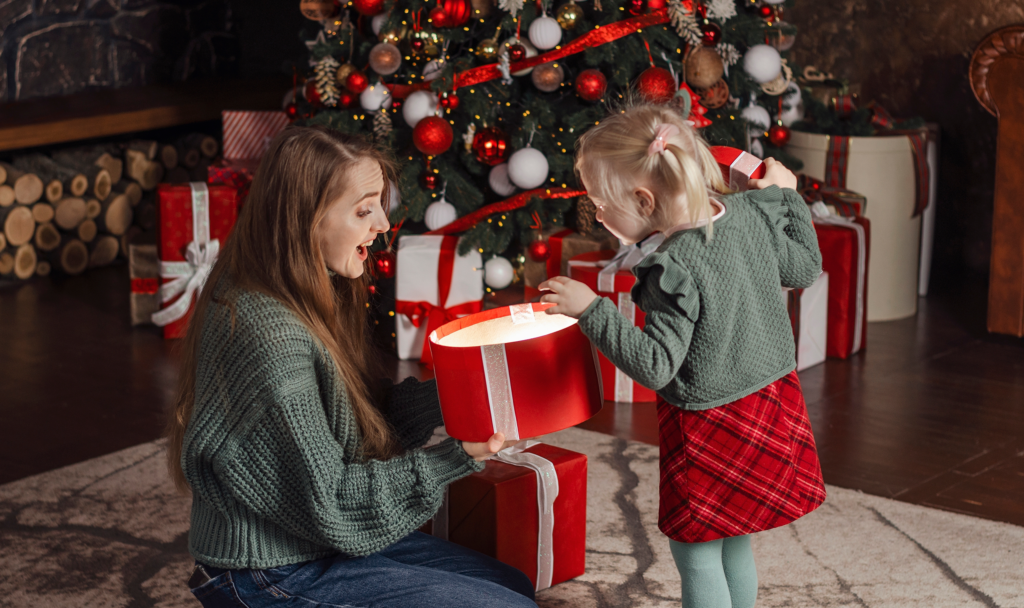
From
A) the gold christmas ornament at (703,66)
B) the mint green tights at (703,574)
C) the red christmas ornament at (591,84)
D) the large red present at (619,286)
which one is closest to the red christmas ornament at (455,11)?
the red christmas ornament at (591,84)

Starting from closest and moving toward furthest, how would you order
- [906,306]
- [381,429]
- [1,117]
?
[381,429] < [906,306] < [1,117]

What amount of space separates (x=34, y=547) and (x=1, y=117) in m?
2.69

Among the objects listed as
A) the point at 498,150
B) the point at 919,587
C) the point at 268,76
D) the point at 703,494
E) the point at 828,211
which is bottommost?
the point at 919,587

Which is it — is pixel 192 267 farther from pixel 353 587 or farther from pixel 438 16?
pixel 353 587

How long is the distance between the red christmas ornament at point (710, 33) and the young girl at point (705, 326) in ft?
5.41

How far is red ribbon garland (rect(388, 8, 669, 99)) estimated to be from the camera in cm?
295

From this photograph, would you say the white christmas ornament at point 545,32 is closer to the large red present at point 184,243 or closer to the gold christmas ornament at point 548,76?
the gold christmas ornament at point 548,76

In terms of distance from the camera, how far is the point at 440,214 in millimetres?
3180

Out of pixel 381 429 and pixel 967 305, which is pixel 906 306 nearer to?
pixel 967 305

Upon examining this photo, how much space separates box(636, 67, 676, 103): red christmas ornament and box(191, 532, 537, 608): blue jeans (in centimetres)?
178

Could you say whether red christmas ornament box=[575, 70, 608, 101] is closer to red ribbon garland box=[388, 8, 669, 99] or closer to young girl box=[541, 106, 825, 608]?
red ribbon garland box=[388, 8, 669, 99]

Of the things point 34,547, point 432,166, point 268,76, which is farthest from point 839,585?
point 268,76

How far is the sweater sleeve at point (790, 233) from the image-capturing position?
4.67 ft

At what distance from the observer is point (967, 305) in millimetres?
3863
